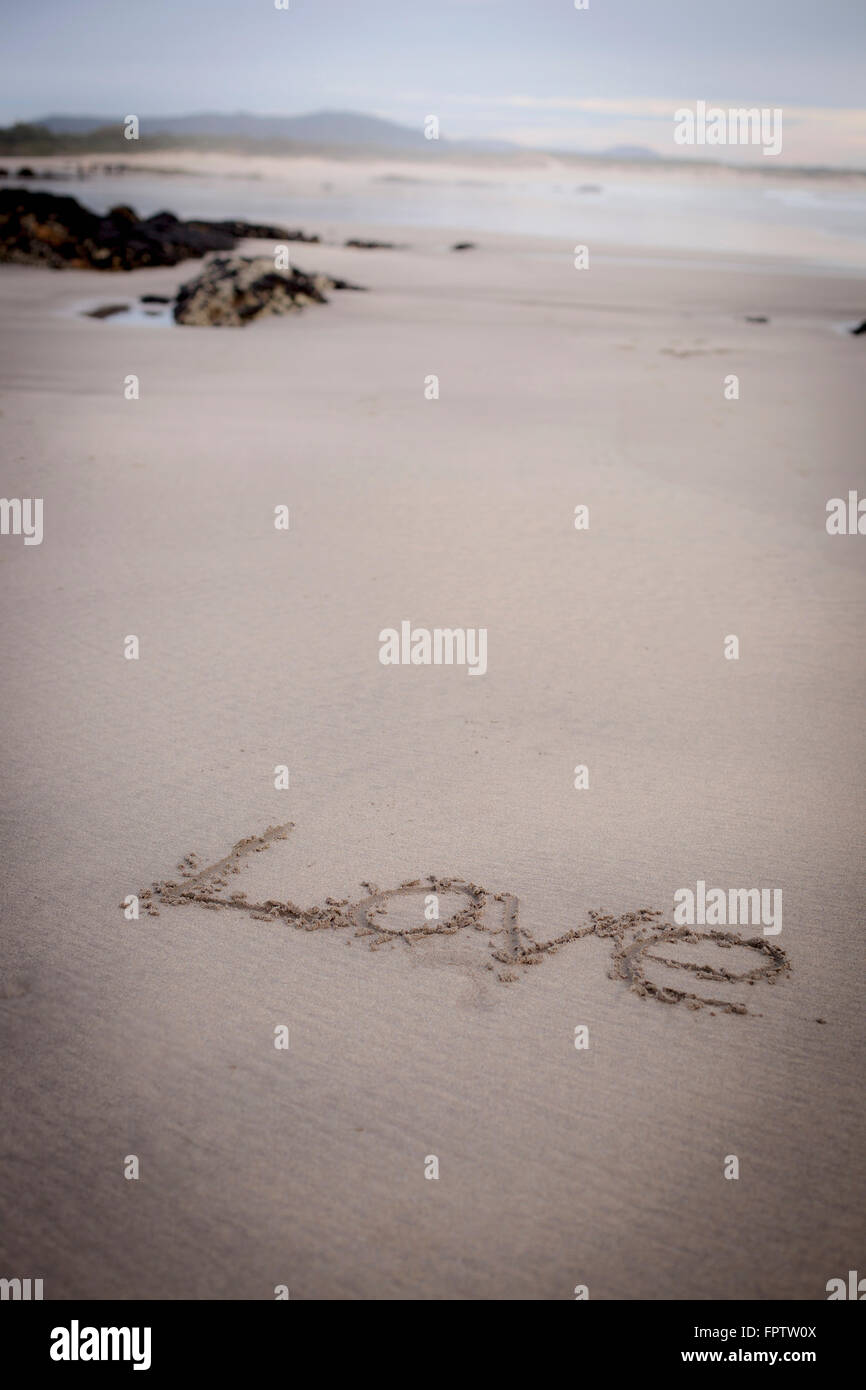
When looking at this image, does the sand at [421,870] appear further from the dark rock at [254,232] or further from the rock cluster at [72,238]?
the dark rock at [254,232]

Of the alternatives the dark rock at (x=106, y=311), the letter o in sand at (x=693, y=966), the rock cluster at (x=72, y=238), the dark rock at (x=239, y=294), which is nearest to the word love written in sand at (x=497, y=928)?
the letter o in sand at (x=693, y=966)

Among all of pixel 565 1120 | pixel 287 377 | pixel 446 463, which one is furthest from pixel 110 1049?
pixel 287 377

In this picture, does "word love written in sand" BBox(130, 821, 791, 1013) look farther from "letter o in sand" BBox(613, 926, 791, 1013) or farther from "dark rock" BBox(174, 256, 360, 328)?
"dark rock" BBox(174, 256, 360, 328)

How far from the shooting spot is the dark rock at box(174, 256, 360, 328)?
12891 millimetres

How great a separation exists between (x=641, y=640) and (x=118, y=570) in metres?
3.15

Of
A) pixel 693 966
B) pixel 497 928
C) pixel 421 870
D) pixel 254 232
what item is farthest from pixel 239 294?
pixel 693 966

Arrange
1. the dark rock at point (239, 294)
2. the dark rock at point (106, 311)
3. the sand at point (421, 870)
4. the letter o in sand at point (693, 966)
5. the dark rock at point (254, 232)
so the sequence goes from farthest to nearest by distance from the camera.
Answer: the dark rock at point (254, 232)
the dark rock at point (106, 311)
the dark rock at point (239, 294)
the letter o in sand at point (693, 966)
the sand at point (421, 870)

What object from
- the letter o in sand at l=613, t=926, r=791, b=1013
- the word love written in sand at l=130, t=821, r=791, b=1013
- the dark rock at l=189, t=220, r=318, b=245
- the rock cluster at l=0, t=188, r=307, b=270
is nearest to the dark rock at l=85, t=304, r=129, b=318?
the rock cluster at l=0, t=188, r=307, b=270

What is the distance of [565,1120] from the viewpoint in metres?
2.49

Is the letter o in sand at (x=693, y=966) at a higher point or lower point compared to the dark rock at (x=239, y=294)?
lower

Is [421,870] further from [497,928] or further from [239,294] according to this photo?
[239,294]

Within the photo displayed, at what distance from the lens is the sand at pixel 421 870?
227 centimetres

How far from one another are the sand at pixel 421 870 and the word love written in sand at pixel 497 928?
2 centimetres
